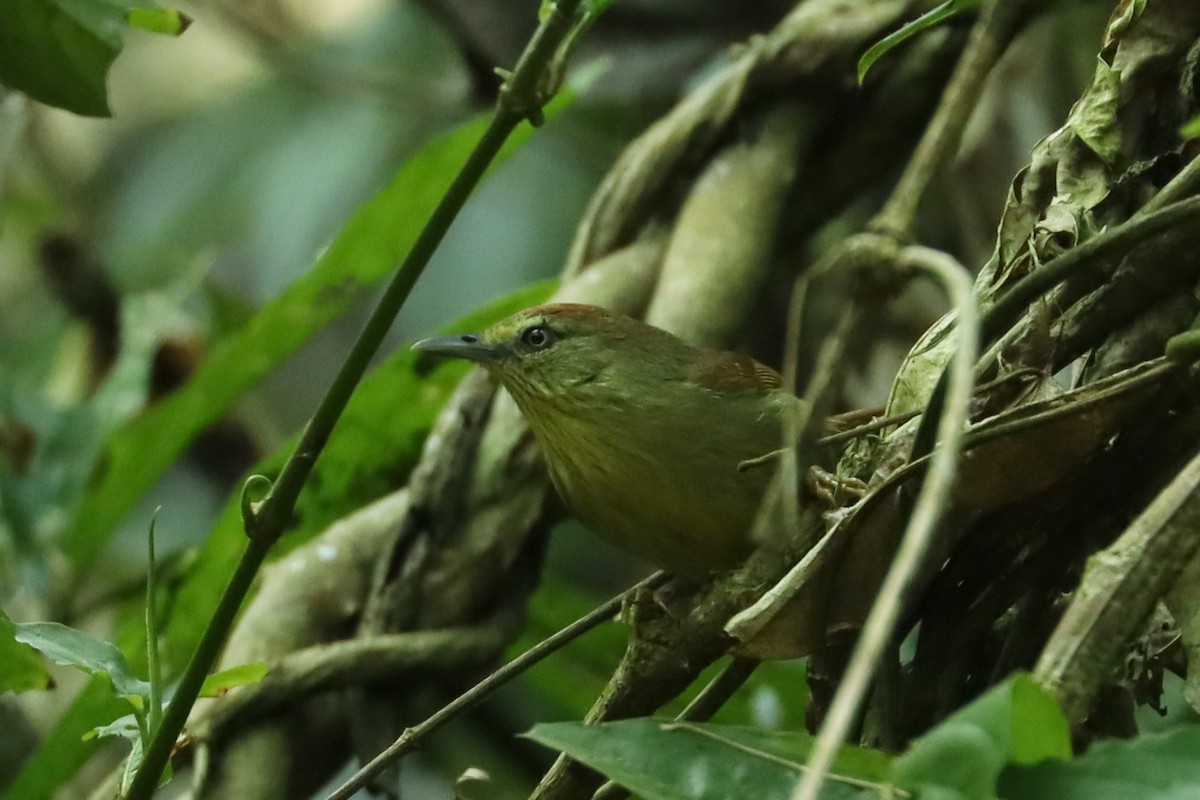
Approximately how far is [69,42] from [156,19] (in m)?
0.11

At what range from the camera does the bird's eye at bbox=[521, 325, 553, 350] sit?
90.0 inches

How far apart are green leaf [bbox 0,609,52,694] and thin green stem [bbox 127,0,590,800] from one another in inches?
9.4

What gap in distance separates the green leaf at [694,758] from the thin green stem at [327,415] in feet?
1.32

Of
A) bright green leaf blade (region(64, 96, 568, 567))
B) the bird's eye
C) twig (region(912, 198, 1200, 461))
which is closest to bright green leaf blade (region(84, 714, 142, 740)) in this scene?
twig (region(912, 198, 1200, 461))

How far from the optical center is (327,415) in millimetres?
1365

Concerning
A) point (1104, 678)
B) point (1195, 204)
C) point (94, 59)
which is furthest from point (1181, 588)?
point (94, 59)

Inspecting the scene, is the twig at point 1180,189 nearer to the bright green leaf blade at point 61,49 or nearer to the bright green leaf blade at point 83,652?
the bright green leaf blade at point 83,652

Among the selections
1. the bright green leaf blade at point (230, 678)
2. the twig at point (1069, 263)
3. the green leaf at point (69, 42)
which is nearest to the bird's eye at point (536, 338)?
the green leaf at point (69, 42)

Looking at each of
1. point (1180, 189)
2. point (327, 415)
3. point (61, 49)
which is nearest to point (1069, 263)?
point (1180, 189)

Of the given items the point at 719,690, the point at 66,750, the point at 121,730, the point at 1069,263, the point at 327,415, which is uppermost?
the point at 1069,263

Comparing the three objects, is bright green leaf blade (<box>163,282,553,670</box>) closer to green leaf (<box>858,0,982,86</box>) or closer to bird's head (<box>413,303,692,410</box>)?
bird's head (<box>413,303,692,410</box>)

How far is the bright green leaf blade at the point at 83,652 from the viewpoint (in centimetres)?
136

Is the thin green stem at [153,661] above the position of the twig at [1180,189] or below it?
below

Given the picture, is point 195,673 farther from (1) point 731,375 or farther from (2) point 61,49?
(1) point 731,375
